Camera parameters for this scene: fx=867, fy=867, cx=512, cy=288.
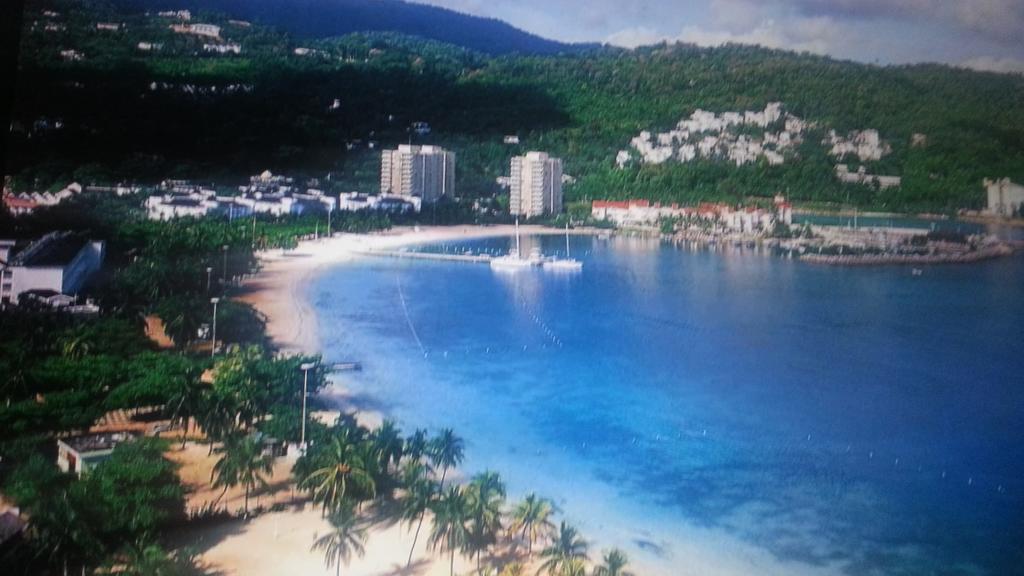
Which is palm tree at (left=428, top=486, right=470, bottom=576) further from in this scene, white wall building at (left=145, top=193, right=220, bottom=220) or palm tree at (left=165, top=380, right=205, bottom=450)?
white wall building at (left=145, top=193, right=220, bottom=220)

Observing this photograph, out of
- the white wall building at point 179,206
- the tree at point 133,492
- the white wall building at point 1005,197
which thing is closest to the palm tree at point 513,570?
the tree at point 133,492

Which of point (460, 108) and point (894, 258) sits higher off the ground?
point (460, 108)

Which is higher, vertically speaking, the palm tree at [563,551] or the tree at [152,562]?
the palm tree at [563,551]

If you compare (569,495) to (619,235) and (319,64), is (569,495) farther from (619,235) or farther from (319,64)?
(319,64)

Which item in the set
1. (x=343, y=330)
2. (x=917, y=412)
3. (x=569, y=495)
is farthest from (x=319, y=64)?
(x=917, y=412)

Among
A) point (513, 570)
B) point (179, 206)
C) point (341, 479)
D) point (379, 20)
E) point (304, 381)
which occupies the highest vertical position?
point (379, 20)

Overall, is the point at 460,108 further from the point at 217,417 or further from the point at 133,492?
the point at 133,492

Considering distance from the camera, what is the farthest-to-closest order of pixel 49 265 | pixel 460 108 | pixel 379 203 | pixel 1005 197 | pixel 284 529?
pixel 460 108 < pixel 379 203 < pixel 1005 197 < pixel 49 265 < pixel 284 529

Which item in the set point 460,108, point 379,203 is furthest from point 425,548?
point 460,108

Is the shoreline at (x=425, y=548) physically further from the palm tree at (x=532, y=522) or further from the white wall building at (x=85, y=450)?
the white wall building at (x=85, y=450)
